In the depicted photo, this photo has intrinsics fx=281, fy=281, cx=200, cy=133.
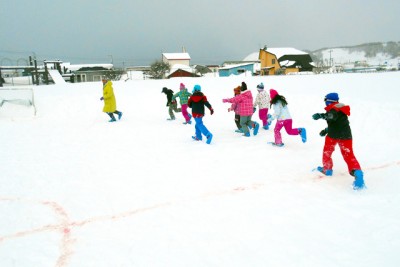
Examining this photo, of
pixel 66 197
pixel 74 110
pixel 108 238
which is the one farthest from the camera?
pixel 74 110

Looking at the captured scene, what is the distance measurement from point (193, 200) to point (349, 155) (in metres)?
2.60

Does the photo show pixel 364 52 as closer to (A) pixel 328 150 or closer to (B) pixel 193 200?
(A) pixel 328 150

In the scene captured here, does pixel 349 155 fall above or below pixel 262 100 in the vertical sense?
below

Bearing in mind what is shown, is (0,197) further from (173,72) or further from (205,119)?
(173,72)

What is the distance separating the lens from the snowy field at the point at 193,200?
9.91 ft

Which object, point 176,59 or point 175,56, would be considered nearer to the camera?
point 176,59

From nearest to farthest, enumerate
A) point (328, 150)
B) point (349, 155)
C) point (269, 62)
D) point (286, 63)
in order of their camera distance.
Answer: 1. point (349, 155)
2. point (328, 150)
3. point (286, 63)
4. point (269, 62)

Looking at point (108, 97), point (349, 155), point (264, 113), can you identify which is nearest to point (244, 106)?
point (264, 113)

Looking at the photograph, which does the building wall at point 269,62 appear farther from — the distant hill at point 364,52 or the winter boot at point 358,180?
the distant hill at point 364,52

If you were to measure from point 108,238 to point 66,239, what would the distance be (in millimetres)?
498

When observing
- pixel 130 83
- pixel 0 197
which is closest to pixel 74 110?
pixel 130 83

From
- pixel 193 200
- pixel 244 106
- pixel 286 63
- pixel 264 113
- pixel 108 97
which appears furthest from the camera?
pixel 286 63

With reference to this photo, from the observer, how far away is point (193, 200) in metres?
4.21

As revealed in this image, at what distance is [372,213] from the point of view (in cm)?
371
